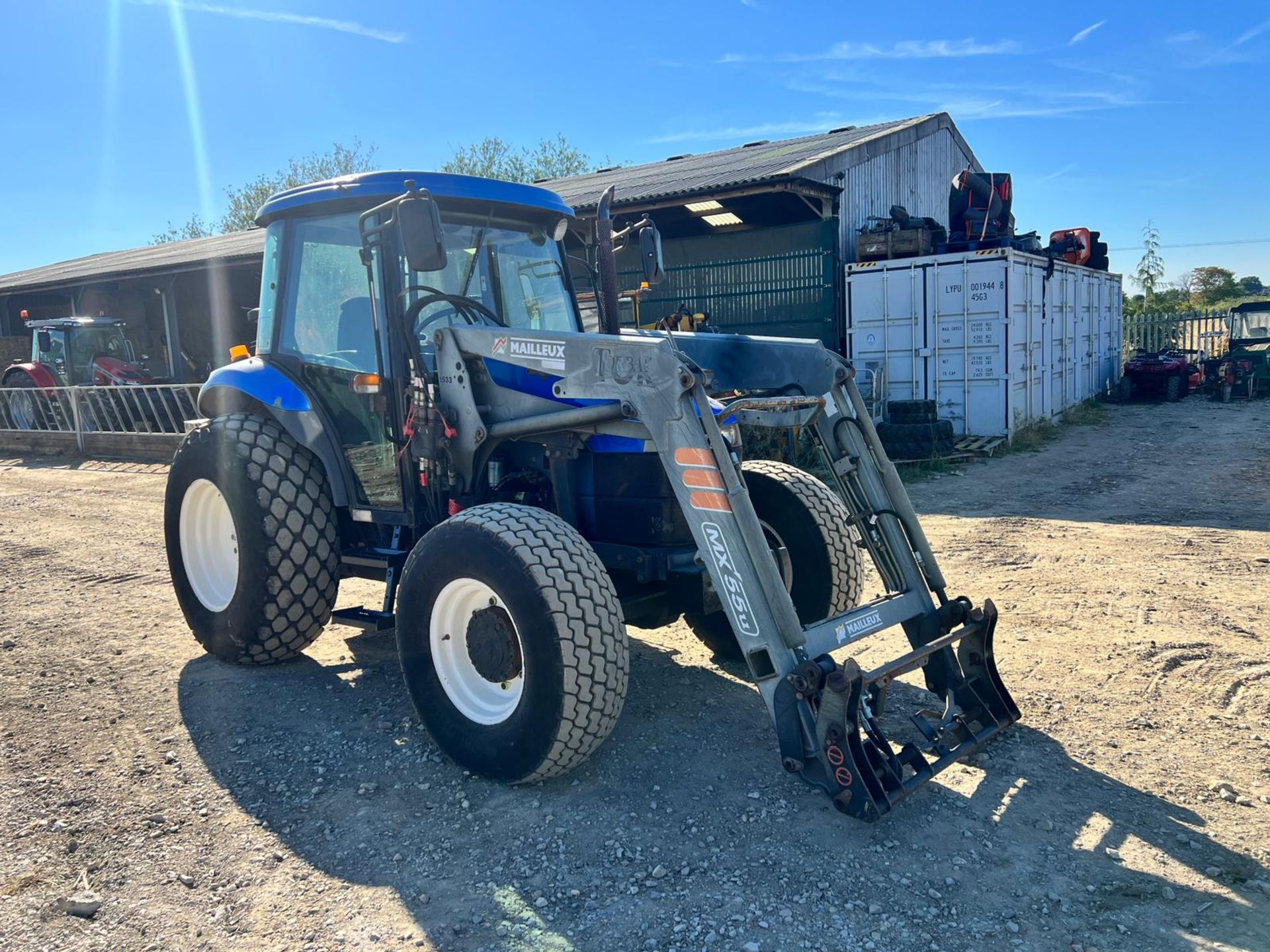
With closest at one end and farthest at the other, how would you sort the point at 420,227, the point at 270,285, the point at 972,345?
1. the point at 420,227
2. the point at 270,285
3. the point at 972,345

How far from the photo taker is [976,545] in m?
7.64

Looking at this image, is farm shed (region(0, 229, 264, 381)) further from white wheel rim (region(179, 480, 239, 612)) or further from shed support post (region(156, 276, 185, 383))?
white wheel rim (region(179, 480, 239, 612))

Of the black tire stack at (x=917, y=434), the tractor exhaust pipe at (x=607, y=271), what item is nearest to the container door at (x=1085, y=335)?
the black tire stack at (x=917, y=434)

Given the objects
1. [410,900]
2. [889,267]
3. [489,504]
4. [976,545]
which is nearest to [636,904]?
[410,900]

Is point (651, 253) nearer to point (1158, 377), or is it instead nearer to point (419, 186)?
point (419, 186)

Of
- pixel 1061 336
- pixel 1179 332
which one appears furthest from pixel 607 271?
pixel 1179 332

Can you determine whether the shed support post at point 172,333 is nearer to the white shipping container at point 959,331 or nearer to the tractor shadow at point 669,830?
the white shipping container at point 959,331

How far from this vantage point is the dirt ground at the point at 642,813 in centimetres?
→ 295

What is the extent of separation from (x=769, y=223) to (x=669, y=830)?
46.9 ft

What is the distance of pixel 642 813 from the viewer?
358 cm

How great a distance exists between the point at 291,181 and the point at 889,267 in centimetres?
3863

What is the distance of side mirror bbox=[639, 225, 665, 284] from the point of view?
5.05 meters

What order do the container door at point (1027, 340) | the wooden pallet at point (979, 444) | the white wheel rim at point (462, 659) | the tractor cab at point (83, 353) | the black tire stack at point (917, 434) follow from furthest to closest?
the tractor cab at point (83, 353)
the container door at point (1027, 340)
the wooden pallet at point (979, 444)
the black tire stack at point (917, 434)
the white wheel rim at point (462, 659)

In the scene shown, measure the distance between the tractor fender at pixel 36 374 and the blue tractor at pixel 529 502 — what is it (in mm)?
15435
